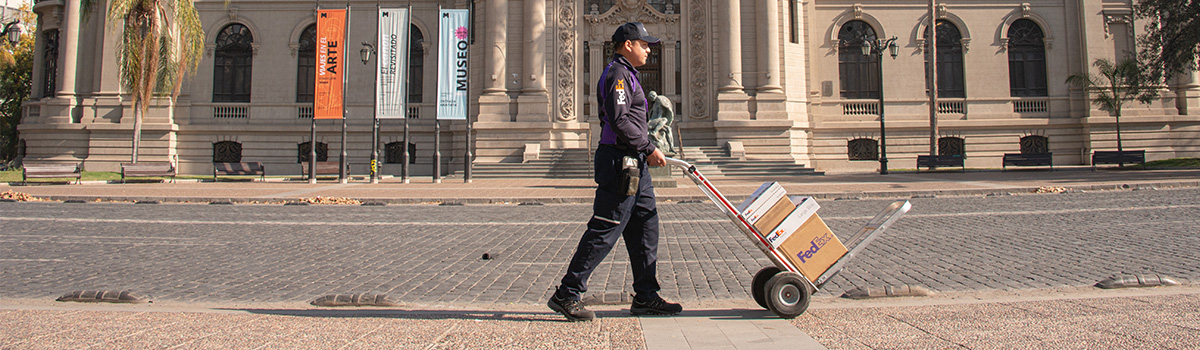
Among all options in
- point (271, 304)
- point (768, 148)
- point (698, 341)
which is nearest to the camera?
point (698, 341)

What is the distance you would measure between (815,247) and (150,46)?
29.6 meters

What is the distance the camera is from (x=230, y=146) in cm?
3334

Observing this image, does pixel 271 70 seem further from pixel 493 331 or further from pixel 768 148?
pixel 493 331

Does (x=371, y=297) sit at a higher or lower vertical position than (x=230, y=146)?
lower

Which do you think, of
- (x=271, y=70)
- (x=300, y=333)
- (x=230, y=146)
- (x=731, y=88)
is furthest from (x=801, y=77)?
(x=300, y=333)

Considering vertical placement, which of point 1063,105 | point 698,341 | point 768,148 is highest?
point 1063,105

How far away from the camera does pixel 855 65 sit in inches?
1339

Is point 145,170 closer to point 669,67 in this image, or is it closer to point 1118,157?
point 669,67

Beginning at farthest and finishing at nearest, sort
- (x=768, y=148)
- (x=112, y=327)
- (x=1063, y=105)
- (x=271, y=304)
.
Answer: (x=1063, y=105) → (x=768, y=148) → (x=271, y=304) → (x=112, y=327)

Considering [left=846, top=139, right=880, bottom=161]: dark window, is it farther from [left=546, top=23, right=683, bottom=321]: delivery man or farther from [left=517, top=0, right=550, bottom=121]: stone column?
[left=546, top=23, right=683, bottom=321]: delivery man

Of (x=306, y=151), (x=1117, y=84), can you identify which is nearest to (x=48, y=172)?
(x=306, y=151)

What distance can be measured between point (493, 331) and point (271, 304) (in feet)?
5.97

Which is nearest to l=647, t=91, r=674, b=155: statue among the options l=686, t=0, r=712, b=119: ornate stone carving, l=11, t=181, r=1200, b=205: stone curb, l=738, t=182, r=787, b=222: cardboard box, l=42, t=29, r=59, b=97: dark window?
l=11, t=181, r=1200, b=205: stone curb

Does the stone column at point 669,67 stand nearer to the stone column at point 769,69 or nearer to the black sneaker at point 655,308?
the stone column at point 769,69
